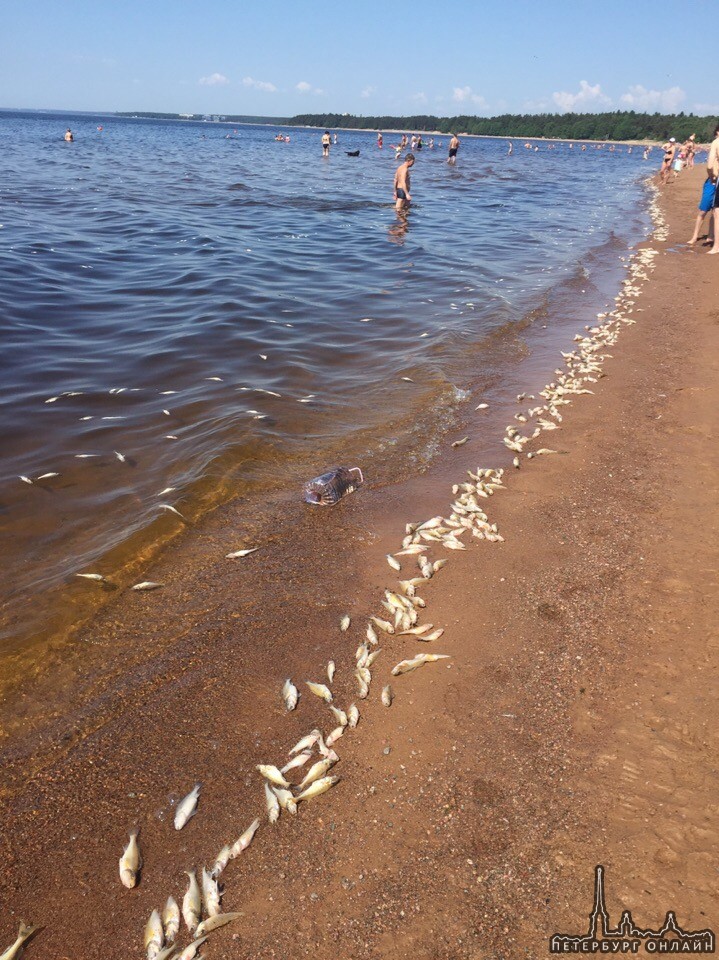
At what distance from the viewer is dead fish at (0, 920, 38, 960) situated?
2.92 m

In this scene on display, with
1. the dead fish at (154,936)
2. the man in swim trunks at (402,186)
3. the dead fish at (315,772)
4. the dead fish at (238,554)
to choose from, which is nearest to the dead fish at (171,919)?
the dead fish at (154,936)

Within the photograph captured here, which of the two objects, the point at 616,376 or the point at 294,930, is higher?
the point at 616,376

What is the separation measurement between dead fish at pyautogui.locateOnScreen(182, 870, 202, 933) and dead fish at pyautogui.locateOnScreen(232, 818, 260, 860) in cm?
26

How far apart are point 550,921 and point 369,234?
2442cm

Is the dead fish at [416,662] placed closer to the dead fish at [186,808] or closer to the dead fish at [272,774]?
the dead fish at [272,774]

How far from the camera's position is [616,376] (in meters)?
10.2

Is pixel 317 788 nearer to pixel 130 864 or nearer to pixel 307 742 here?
pixel 307 742

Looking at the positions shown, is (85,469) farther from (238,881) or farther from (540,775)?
(540,775)

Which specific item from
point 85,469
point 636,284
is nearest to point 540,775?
point 85,469

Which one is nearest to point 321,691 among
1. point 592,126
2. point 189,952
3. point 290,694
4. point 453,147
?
point 290,694

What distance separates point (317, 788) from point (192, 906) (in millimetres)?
919

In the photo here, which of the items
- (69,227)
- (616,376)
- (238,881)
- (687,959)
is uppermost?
(69,227)

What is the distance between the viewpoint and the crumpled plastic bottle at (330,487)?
675 cm

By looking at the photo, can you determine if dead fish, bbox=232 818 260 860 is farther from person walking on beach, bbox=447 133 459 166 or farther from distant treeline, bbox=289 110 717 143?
distant treeline, bbox=289 110 717 143
